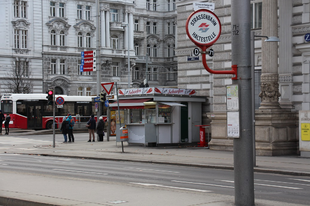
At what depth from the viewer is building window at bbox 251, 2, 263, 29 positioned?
76.9 ft

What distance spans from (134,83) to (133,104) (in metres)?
51.1

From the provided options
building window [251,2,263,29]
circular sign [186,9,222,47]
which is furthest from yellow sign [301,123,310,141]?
circular sign [186,9,222,47]

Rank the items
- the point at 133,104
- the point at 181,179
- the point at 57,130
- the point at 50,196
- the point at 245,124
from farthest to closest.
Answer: the point at 57,130 < the point at 133,104 < the point at 181,179 < the point at 50,196 < the point at 245,124

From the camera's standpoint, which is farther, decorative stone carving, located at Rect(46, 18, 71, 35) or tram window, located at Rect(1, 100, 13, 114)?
decorative stone carving, located at Rect(46, 18, 71, 35)

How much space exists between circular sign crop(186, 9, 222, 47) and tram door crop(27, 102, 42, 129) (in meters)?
38.4

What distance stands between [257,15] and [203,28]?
15.4 m

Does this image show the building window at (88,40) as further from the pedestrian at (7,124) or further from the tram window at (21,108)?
the pedestrian at (7,124)

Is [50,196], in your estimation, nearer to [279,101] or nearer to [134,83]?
[279,101]

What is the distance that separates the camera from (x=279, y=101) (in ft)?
71.2

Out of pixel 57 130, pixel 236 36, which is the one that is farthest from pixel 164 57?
pixel 236 36

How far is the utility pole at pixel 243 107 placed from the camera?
8.20 meters

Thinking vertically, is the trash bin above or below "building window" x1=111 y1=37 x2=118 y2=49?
below

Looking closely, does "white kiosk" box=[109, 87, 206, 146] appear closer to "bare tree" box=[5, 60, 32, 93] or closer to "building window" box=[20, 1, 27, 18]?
"bare tree" box=[5, 60, 32, 93]

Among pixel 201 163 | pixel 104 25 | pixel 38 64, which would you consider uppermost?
pixel 104 25
